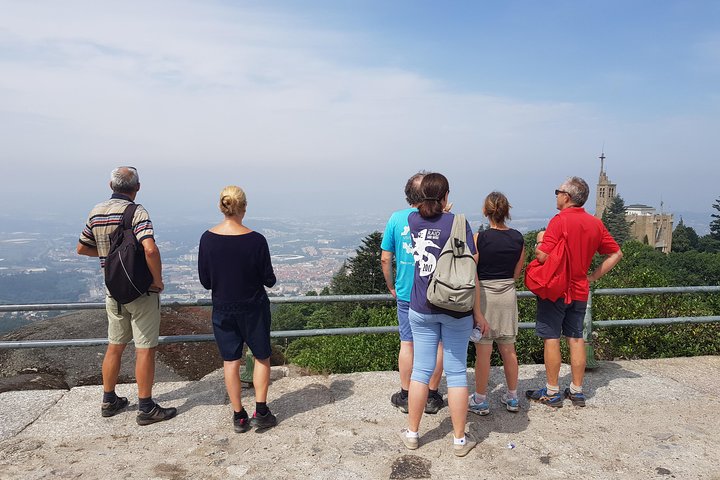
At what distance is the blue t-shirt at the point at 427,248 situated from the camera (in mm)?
3135

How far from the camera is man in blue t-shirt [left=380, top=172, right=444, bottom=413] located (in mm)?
3455

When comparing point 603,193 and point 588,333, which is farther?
point 603,193

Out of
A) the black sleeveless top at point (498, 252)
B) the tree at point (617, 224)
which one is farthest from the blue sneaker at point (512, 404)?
the tree at point (617, 224)

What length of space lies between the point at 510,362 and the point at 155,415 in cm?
268

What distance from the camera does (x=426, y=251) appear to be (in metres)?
3.16

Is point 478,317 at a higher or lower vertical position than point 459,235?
lower

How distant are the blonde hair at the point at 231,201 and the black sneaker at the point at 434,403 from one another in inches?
80.0

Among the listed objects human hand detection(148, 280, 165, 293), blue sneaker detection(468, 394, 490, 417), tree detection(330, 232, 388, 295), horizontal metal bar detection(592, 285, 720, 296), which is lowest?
tree detection(330, 232, 388, 295)

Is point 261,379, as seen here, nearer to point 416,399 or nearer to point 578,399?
point 416,399

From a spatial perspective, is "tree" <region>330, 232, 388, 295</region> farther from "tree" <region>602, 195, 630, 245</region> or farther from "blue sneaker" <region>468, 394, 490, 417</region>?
"tree" <region>602, 195, 630, 245</region>

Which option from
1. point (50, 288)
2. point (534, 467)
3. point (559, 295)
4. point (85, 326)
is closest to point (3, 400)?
point (534, 467)

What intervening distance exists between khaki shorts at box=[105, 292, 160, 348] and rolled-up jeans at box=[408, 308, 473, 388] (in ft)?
6.41

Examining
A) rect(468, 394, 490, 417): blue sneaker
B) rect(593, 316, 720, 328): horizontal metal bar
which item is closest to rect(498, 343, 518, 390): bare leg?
rect(468, 394, 490, 417): blue sneaker

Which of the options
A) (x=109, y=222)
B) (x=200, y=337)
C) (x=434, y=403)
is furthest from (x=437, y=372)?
(x=109, y=222)
